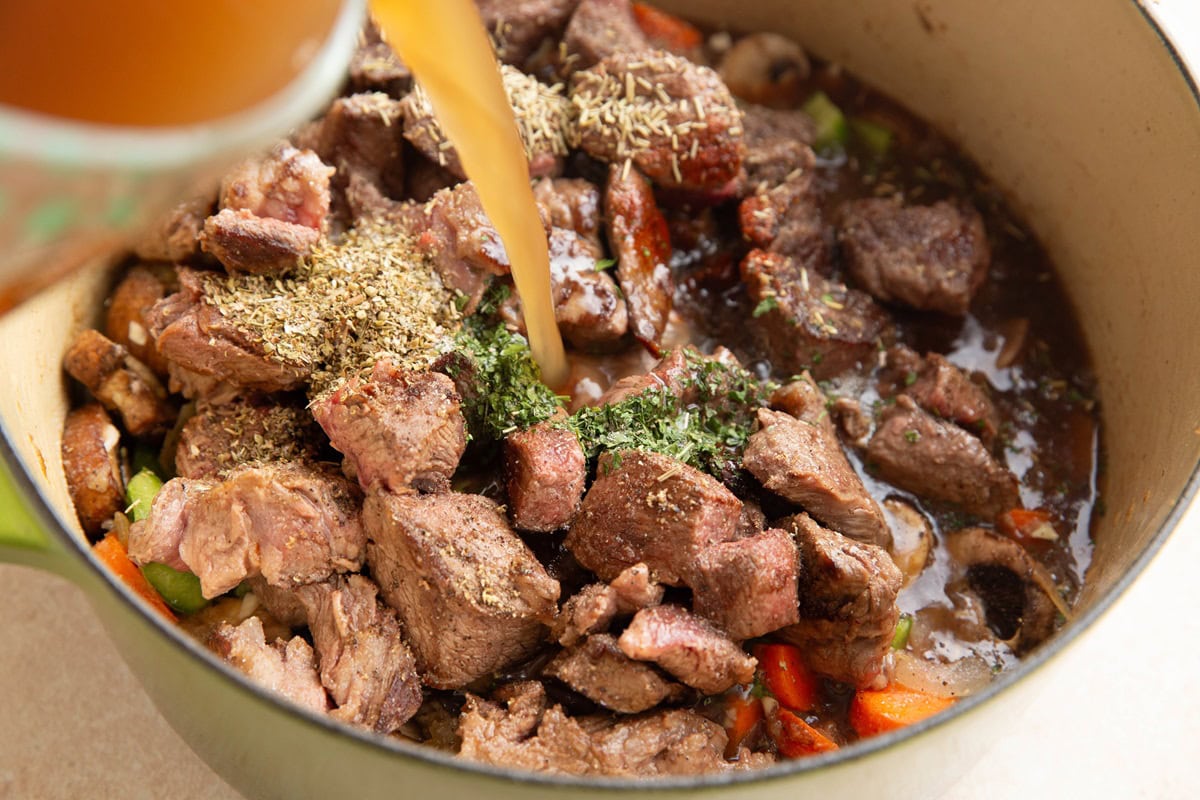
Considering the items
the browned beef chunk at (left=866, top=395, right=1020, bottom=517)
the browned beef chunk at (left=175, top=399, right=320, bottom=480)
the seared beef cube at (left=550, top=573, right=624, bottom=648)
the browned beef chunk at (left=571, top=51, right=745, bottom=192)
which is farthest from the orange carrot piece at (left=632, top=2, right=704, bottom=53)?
the seared beef cube at (left=550, top=573, right=624, bottom=648)

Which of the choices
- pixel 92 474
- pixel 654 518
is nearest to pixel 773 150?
pixel 654 518

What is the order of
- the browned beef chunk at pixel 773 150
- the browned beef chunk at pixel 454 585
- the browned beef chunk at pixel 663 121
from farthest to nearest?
the browned beef chunk at pixel 773 150
the browned beef chunk at pixel 663 121
the browned beef chunk at pixel 454 585

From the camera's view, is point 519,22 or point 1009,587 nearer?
point 1009,587

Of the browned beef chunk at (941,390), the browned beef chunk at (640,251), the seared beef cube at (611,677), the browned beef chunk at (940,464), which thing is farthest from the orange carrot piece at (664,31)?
the seared beef cube at (611,677)

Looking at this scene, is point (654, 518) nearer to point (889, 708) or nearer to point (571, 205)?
point (889, 708)

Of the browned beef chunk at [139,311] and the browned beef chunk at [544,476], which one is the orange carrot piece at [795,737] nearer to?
the browned beef chunk at [544,476]

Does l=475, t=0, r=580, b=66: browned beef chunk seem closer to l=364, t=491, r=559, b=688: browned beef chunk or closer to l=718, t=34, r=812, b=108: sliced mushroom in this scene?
l=718, t=34, r=812, b=108: sliced mushroom

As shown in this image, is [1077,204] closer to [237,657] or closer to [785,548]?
[785,548]

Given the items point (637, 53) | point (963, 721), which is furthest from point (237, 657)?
point (637, 53)
